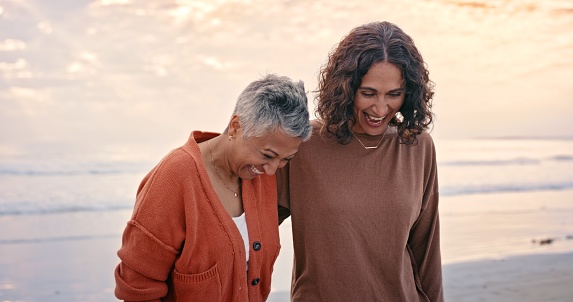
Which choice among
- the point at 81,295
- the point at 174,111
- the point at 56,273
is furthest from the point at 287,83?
the point at 174,111

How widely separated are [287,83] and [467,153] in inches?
689

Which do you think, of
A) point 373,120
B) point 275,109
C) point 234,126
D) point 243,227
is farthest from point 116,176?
point 275,109

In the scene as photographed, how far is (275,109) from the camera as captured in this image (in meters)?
2.30

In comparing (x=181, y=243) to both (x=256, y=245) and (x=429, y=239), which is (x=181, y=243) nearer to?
(x=256, y=245)

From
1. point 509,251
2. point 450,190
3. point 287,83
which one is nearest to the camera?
point 287,83

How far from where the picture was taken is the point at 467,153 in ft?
63.1

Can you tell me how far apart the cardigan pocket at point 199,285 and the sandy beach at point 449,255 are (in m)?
3.56

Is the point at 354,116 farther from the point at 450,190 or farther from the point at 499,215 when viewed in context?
the point at 450,190

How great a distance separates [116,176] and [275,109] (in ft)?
40.3

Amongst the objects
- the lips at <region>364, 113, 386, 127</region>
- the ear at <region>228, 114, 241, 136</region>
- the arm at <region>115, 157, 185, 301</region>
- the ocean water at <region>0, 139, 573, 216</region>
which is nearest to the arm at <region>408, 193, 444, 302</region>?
the lips at <region>364, 113, 386, 127</region>

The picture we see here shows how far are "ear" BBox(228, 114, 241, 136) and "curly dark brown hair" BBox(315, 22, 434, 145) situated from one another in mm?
511

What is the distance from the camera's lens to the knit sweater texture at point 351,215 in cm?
276

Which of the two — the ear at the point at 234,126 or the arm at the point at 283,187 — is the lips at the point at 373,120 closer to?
the arm at the point at 283,187

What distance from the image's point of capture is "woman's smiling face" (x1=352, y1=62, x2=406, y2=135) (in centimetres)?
269
